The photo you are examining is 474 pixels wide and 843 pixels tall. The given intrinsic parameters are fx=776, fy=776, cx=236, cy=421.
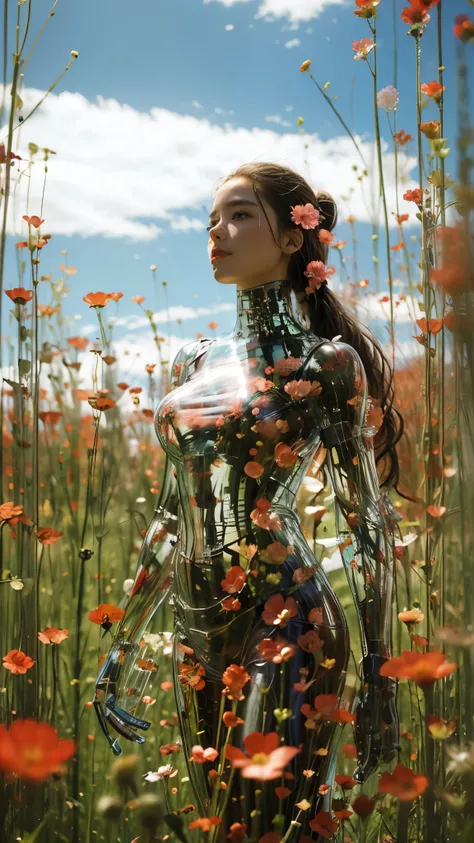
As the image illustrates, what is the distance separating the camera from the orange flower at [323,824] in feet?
3.82

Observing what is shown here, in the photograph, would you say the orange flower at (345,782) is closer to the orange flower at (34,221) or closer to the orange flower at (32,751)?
the orange flower at (32,751)

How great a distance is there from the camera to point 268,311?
1496 millimetres

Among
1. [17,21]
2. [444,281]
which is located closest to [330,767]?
[444,281]

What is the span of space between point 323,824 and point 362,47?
1283 millimetres

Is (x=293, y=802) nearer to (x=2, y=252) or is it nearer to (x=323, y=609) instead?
(x=323, y=609)

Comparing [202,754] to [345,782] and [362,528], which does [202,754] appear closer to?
[345,782]

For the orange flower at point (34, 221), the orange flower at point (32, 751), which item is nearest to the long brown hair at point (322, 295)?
the orange flower at point (34, 221)

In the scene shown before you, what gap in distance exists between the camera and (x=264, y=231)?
1492 mm

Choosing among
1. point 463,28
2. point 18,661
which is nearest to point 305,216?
point 463,28

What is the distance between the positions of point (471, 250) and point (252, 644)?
2.55 feet

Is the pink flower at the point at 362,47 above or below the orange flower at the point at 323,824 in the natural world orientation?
above

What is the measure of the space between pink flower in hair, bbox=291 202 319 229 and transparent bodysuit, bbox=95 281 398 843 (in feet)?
0.52

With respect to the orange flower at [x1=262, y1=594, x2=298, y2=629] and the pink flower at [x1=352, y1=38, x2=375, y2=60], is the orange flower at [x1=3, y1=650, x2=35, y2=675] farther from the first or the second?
the pink flower at [x1=352, y1=38, x2=375, y2=60]

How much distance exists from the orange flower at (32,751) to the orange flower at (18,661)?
704mm
